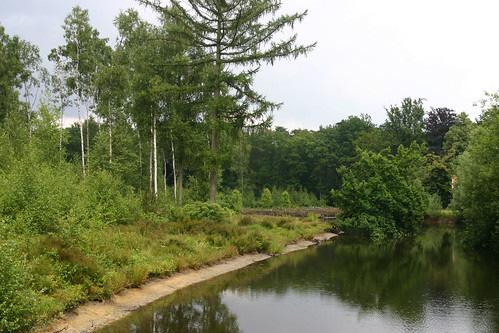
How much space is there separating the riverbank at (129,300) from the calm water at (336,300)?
432 mm

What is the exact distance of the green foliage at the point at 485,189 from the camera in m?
27.0

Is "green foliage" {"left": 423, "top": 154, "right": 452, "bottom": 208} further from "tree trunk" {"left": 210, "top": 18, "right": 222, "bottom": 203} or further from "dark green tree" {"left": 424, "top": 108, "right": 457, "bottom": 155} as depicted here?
"tree trunk" {"left": 210, "top": 18, "right": 222, "bottom": 203}

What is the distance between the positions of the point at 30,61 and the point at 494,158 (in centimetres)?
3957

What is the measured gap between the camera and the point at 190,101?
33938 millimetres

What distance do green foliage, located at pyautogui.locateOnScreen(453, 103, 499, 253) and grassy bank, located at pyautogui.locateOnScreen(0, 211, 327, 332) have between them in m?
12.1

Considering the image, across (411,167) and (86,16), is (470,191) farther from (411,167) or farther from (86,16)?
(86,16)

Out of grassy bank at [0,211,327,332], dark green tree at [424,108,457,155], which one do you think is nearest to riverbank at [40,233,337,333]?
grassy bank at [0,211,327,332]

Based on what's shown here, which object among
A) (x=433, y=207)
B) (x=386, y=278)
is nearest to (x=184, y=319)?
(x=386, y=278)

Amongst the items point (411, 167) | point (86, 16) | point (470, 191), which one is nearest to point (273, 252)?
point (470, 191)

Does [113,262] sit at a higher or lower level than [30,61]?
lower

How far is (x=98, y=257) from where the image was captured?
16359 mm

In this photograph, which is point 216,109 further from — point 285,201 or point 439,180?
point 439,180

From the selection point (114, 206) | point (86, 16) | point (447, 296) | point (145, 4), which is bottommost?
point (447, 296)

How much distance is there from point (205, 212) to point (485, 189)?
16131mm
